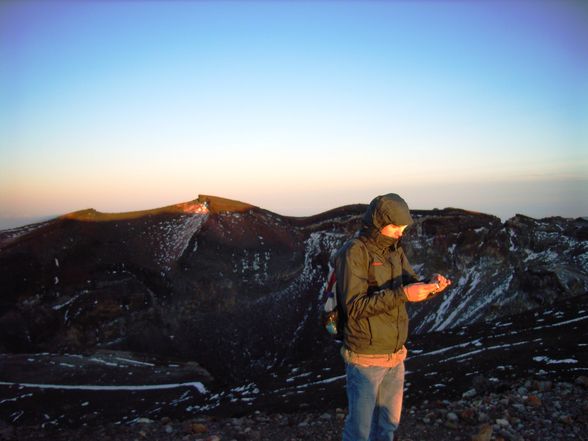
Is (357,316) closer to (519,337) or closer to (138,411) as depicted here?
(519,337)

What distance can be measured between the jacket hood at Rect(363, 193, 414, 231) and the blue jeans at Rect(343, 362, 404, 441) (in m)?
1.47

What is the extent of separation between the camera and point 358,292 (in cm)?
481

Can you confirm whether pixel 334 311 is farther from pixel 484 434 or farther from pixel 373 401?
pixel 484 434

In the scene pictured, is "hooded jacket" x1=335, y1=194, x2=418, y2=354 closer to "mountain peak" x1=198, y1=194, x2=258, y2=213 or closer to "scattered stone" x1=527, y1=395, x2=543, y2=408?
"scattered stone" x1=527, y1=395, x2=543, y2=408

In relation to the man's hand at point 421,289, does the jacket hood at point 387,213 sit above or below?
above

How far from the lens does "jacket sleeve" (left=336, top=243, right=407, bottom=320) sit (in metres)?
4.75

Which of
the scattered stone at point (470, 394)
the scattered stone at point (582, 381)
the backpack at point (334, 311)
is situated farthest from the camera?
the scattered stone at point (470, 394)

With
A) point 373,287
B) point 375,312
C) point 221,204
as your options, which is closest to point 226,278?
point 221,204

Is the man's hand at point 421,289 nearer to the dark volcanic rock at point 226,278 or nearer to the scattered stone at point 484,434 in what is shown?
the scattered stone at point 484,434

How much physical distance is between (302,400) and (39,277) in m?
29.7

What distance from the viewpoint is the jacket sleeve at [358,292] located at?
187 inches

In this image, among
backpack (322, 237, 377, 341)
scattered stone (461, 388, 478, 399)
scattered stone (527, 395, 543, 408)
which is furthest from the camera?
scattered stone (461, 388, 478, 399)

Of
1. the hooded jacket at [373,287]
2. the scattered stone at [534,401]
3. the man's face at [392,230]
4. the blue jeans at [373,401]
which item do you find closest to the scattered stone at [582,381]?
the scattered stone at [534,401]

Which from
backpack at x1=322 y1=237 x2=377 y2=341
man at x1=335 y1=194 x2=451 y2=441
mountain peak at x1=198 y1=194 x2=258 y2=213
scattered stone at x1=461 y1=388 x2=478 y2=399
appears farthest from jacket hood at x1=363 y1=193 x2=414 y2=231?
mountain peak at x1=198 y1=194 x2=258 y2=213
